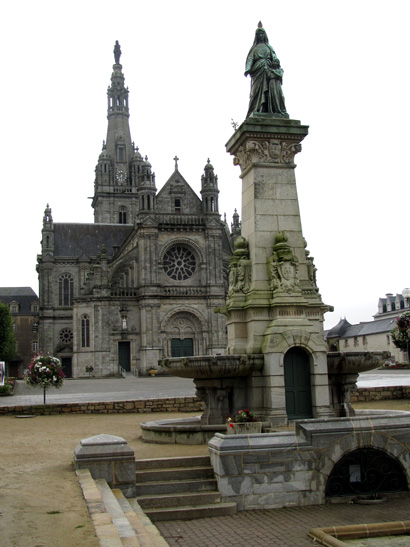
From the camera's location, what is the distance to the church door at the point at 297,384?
1272 cm

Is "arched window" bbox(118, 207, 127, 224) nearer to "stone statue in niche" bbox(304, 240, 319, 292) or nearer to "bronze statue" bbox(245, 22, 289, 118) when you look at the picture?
"bronze statue" bbox(245, 22, 289, 118)

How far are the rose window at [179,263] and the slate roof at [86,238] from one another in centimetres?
1443

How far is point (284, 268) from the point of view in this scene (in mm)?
12984

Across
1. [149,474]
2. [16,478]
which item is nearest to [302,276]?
[149,474]

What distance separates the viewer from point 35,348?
82.4 meters

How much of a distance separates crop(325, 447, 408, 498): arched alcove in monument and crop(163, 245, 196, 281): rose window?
4748 centimetres

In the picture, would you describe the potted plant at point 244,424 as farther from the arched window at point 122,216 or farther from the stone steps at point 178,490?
the arched window at point 122,216

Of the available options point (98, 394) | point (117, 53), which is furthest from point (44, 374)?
point (117, 53)

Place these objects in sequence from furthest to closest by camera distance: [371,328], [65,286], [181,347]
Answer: [371,328] → [65,286] → [181,347]

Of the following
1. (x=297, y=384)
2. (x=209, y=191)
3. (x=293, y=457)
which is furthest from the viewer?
(x=209, y=191)

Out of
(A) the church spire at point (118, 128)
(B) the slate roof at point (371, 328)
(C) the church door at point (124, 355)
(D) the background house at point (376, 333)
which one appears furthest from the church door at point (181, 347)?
(A) the church spire at point (118, 128)

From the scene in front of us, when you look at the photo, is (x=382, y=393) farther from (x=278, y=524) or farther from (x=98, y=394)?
(x=278, y=524)

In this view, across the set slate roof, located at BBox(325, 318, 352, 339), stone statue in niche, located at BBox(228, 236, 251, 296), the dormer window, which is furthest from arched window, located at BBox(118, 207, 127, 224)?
stone statue in niche, located at BBox(228, 236, 251, 296)

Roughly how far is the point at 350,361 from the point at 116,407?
9.85m
